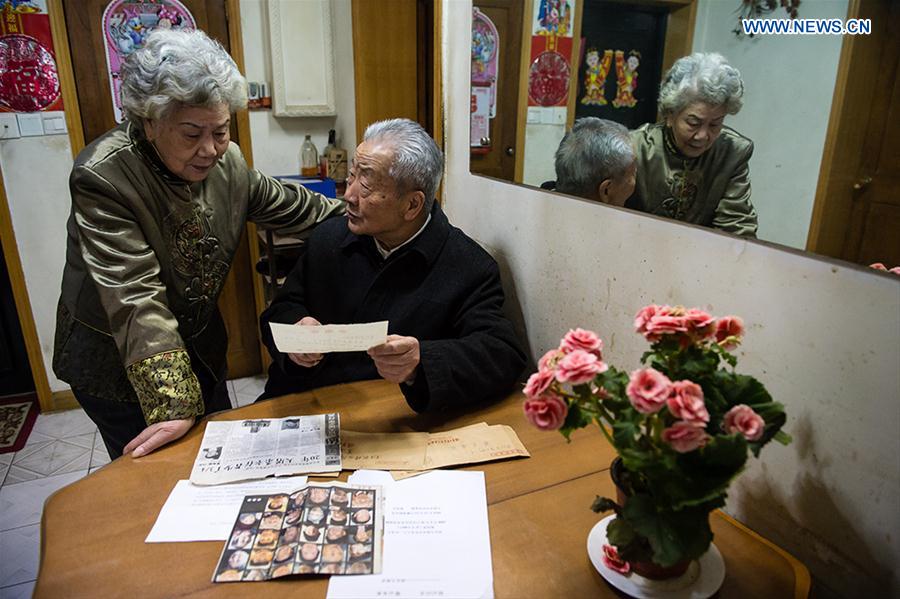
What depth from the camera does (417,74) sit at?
2.97 m

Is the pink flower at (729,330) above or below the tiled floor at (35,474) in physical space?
above

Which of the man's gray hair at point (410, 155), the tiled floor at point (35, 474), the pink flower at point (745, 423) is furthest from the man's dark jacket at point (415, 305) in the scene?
the tiled floor at point (35, 474)

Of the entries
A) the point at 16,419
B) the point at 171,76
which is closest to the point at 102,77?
the point at 16,419

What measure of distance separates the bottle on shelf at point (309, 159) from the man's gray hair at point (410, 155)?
173 centimetres

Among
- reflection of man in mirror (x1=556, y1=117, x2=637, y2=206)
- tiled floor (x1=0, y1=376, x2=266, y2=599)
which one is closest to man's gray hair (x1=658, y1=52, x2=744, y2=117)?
reflection of man in mirror (x1=556, y1=117, x2=637, y2=206)

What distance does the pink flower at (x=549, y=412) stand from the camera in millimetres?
748

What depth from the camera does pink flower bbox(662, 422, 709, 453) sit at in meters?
0.67

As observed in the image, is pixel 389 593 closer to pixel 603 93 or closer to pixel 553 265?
pixel 553 265

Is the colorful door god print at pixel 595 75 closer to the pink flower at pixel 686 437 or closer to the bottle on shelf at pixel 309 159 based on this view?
the pink flower at pixel 686 437

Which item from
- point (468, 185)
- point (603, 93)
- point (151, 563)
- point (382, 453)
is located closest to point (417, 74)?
point (468, 185)

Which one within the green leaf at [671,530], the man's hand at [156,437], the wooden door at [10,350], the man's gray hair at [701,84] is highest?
the man's gray hair at [701,84]

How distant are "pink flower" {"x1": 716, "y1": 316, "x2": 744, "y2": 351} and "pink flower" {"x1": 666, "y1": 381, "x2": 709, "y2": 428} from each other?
0.14 metres

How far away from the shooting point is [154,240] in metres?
1.38

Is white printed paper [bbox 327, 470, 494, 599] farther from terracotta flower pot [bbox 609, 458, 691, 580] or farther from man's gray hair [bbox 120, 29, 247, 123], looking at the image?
man's gray hair [bbox 120, 29, 247, 123]
